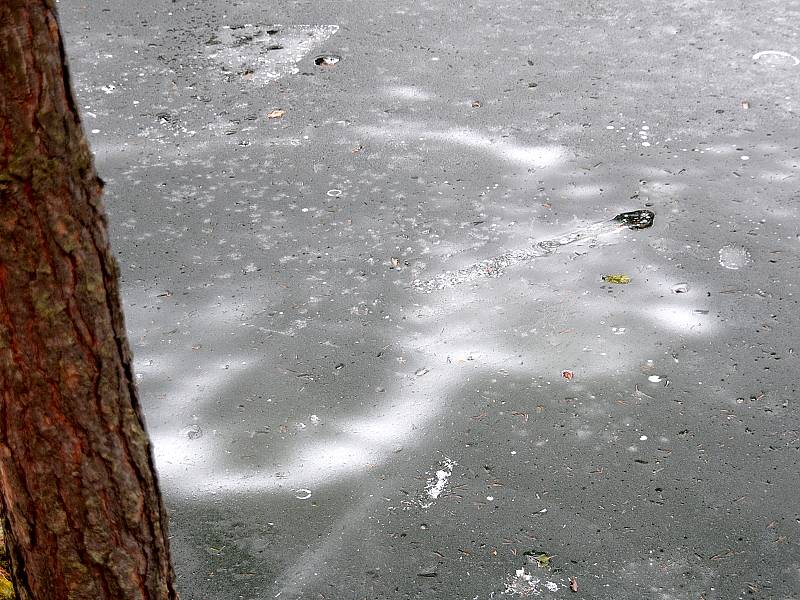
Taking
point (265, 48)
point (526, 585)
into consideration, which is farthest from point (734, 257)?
point (265, 48)

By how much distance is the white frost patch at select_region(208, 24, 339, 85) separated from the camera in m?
7.09

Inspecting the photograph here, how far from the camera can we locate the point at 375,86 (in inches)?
271

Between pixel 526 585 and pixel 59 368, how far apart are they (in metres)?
2.14

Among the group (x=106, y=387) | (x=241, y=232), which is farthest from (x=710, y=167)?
(x=106, y=387)

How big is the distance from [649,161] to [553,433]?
255 centimetres

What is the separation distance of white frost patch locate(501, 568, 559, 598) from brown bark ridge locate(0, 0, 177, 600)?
1518 millimetres

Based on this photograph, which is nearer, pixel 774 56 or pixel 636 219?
pixel 636 219

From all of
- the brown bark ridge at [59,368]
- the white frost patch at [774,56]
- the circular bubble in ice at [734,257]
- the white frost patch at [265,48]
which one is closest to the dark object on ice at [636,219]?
the circular bubble in ice at [734,257]

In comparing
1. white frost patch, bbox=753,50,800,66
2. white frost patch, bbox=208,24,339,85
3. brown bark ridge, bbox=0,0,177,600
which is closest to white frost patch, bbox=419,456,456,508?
brown bark ridge, bbox=0,0,177,600

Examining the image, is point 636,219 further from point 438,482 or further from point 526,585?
point 526,585

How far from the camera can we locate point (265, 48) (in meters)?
7.39

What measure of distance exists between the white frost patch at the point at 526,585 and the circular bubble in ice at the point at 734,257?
2406mm

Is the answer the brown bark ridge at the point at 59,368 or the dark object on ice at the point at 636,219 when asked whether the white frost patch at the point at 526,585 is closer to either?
the brown bark ridge at the point at 59,368

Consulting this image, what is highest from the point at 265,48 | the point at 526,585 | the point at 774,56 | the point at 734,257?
the point at 265,48
